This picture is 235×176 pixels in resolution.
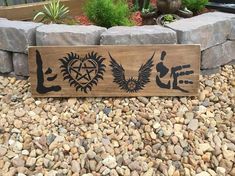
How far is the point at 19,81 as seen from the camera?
250 centimetres

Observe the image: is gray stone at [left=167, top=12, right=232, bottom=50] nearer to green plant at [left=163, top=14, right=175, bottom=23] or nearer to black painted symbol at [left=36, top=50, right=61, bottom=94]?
green plant at [left=163, top=14, right=175, bottom=23]

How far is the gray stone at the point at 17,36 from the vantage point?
7.56 ft

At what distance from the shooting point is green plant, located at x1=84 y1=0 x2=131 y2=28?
2527mm

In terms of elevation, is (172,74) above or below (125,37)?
below

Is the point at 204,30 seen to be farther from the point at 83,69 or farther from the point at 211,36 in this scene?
the point at 83,69

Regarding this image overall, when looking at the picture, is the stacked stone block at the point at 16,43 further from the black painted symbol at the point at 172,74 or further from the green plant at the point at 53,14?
the black painted symbol at the point at 172,74

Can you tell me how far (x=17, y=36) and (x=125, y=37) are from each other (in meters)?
0.71

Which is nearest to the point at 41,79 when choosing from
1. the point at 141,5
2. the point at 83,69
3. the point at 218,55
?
the point at 83,69

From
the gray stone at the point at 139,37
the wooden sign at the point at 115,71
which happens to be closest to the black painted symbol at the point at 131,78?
the wooden sign at the point at 115,71

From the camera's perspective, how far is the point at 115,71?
86.9 inches

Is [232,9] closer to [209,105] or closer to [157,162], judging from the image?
[209,105]

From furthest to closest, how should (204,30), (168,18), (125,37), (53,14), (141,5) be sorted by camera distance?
(141,5), (168,18), (53,14), (204,30), (125,37)

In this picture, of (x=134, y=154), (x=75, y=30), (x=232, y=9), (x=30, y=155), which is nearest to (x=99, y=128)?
(x=134, y=154)

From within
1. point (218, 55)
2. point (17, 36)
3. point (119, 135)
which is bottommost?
point (119, 135)
